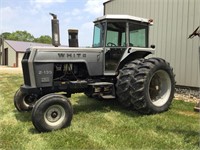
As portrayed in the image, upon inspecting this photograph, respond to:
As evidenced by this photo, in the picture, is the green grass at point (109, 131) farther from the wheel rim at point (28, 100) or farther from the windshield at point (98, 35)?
the windshield at point (98, 35)

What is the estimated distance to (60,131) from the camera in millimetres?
5367

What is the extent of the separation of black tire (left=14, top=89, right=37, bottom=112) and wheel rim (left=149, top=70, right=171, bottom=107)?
3174mm

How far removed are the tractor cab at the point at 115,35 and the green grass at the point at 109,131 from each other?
55.0 inches

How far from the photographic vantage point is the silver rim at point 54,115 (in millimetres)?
5499

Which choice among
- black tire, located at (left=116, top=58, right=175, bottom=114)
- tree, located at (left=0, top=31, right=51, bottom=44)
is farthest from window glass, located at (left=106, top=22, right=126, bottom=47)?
tree, located at (left=0, top=31, right=51, bottom=44)

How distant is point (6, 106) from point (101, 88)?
111 inches

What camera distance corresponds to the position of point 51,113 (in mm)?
5551

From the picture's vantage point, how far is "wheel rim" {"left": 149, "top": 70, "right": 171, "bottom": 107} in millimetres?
7289

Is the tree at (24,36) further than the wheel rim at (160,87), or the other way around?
the tree at (24,36)

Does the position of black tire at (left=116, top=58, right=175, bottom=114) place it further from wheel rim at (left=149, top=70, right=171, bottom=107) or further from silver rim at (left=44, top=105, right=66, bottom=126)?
silver rim at (left=44, top=105, right=66, bottom=126)

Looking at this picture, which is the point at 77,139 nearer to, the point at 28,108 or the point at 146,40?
the point at 28,108

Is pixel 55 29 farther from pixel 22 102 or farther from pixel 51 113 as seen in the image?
pixel 22 102

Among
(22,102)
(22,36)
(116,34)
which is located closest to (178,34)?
(116,34)

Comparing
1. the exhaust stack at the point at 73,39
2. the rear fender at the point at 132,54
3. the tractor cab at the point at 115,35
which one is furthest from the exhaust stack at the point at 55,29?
the rear fender at the point at 132,54
